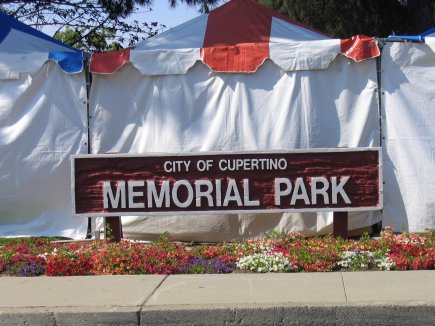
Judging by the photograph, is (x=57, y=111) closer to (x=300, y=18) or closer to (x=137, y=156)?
(x=137, y=156)

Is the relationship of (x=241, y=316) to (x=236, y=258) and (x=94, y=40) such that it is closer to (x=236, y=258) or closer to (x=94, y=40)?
(x=236, y=258)

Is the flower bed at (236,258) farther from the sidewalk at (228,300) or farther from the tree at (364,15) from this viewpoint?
the tree at (364,15)

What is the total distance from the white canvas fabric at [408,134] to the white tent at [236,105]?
0.19 m

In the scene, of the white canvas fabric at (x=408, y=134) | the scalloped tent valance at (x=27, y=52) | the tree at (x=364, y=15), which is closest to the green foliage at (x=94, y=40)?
the tree at (x=364, y=15)

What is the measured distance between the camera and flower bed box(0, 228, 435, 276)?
23.1 feet

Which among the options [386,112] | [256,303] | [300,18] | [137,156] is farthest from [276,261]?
[300,18]

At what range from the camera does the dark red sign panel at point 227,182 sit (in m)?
8.02

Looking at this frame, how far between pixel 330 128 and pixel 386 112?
0.75 meters

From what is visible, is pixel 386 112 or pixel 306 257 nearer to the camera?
pixel 306 257

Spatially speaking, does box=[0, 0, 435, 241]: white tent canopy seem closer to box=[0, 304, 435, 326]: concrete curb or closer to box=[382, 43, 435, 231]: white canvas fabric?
box=[382, 43, 435, 231]: white canvas fabric

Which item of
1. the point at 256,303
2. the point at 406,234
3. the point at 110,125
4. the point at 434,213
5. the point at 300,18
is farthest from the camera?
the point at 300,18

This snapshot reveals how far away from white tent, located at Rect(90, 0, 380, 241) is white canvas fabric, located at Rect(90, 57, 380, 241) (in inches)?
0.5

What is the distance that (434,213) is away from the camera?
8.52 meters

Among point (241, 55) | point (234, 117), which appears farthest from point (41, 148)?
point (241, 55)
